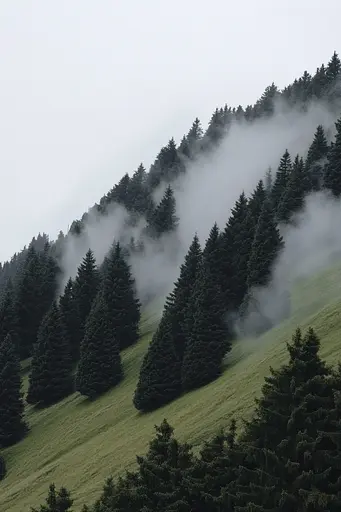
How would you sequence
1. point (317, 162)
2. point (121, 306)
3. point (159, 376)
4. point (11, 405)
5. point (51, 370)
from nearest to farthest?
point (159, 376) → point (11, 405) → point (51, 370) → point (121, 306) → point (317, 162)

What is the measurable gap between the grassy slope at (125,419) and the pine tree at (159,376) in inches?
80.0

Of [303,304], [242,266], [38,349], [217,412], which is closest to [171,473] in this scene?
[217,412]

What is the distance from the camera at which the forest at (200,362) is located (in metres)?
21.1

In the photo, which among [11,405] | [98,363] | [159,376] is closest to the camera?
[159,376]

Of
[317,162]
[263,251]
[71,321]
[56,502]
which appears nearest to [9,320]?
[71,321]

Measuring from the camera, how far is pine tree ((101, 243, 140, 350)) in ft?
258

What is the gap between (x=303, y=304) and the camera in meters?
58.6

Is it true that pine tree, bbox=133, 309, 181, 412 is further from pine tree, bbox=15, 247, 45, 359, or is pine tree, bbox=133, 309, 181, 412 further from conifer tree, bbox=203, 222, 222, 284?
pine tree, bbox=15, 247, 45, 359

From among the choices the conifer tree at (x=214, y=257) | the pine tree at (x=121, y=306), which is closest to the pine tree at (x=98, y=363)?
the pine tree at (x=121, y=306)

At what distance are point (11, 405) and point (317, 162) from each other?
56.0 meters

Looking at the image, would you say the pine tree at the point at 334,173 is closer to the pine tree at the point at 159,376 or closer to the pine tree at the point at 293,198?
the pine tree at the point at 293,198

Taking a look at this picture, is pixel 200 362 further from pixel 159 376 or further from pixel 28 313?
pixel 28 313

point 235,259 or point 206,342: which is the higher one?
point 235,259

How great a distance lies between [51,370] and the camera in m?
71.8
